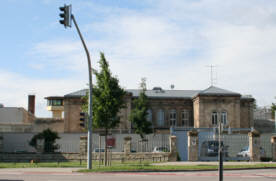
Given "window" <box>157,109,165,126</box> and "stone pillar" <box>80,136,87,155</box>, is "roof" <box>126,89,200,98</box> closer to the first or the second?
"window" <box>157,109,165,126</box>

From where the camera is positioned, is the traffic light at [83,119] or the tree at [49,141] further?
the tree at [49,141]

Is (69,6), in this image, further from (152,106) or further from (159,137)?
(152,106)

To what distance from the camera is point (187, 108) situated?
6178 cm

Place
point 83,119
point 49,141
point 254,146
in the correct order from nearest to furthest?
point 83,119, point 254,146, point 49,141

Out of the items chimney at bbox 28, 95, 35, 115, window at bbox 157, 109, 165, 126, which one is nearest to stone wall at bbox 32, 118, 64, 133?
chimney at bbox 28, 95, 35, 115

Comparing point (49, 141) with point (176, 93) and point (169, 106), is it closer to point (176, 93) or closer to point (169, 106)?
point (169, 106)

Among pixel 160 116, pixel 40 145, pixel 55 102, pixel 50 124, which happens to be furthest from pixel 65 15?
pixel 55 102

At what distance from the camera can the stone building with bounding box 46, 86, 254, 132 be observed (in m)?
56.9

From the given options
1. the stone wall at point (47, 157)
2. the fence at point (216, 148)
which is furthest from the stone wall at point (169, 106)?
the stone wall at point (47, 157)

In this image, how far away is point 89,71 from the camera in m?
22.1

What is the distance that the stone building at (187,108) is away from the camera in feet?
187

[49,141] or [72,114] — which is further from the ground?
[72,114]

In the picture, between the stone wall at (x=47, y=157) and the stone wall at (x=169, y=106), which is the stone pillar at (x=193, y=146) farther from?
the stone wall at (x=169, y=106)

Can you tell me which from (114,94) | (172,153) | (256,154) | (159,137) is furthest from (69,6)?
(159,137)
